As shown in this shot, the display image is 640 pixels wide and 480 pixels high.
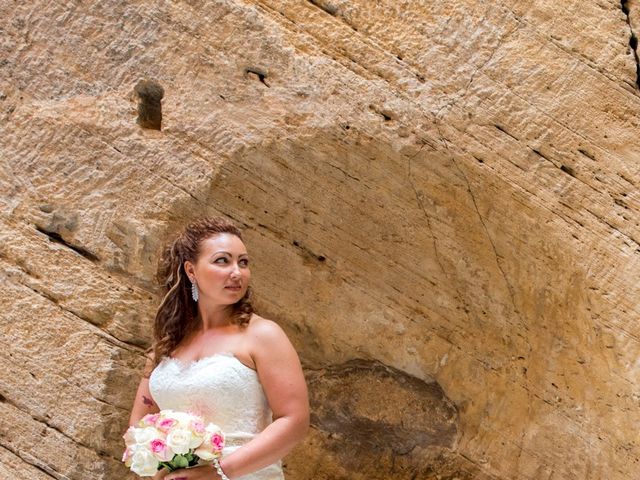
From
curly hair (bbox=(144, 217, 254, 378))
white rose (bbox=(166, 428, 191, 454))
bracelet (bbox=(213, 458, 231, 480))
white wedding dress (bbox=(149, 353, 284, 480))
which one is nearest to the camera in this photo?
white rose (bbox=(166, 428, 191, 454))

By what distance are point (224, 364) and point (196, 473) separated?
367 millimetres

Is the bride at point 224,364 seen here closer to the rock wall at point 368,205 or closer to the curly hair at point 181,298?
the curly hair at point 181,298

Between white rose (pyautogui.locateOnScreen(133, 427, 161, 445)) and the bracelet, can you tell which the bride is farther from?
white rose (pyautogui.locateOnScreen(133, 427, 161, 445))

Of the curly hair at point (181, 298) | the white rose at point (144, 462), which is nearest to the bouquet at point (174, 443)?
the white rose at point (144, 462)

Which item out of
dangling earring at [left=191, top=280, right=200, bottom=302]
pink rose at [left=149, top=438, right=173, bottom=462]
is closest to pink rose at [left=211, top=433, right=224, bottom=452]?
pink rose at [left=149, top=438, right=173, bottom=462]

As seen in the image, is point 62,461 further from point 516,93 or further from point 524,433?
point 516,93

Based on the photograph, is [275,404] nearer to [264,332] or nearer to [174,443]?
[264,332]

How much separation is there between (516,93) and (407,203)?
2.26 ft

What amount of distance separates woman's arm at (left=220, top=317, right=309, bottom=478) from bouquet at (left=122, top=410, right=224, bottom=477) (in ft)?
0.33

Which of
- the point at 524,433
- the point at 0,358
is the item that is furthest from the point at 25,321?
the point at 524,433

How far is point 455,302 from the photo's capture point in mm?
4449

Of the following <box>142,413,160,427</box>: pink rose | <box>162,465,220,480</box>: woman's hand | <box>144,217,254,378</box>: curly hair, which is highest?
<box>144,217,254,378</box>: curly hair

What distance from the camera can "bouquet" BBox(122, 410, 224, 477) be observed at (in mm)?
3115

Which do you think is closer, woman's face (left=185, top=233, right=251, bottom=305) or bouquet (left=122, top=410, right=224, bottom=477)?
bouquet (left=122, top=410, right=224, bottom=477)
